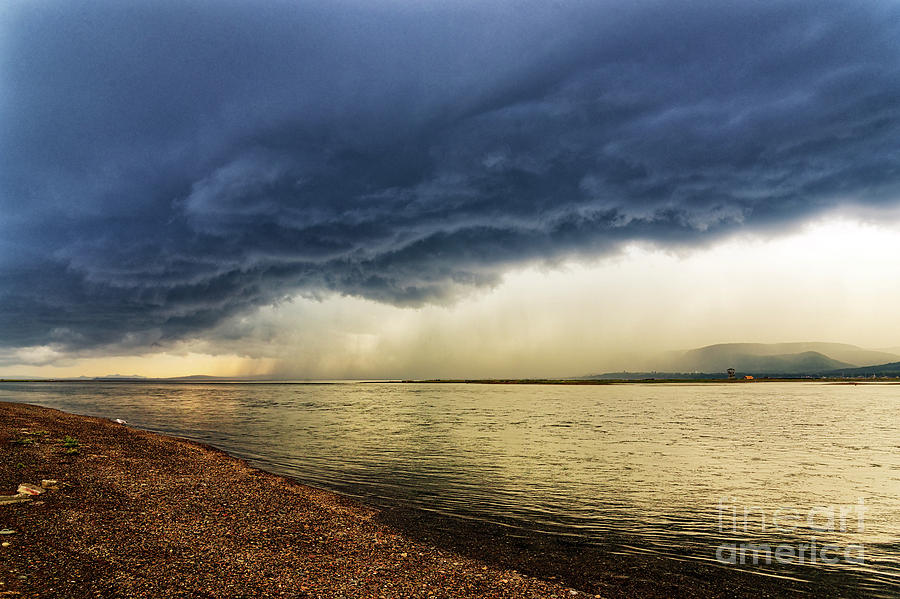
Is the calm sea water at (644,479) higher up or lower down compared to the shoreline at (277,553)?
lower down

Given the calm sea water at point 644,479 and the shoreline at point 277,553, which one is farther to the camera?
the calm sea water at point 644,479

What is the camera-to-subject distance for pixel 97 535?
45.7 feet

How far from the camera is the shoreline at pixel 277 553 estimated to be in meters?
11.4

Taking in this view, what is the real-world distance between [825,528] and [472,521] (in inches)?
589

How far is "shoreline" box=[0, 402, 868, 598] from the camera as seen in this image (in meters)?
11.4

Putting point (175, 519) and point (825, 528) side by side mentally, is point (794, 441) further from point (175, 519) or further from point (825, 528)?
point (175, 519)

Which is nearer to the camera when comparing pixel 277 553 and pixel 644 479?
pixel 277 553

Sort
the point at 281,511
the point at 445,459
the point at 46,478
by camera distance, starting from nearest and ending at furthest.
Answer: the point at 281,511 < the point at 46,478 < the point at 445,459

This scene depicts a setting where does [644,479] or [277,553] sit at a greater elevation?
[277,553]

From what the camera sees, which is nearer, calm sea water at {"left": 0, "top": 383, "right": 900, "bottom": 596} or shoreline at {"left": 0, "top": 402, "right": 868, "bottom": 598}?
shoreline at {"left": 0, "top": 402, "right": 868, "bottom": 598}

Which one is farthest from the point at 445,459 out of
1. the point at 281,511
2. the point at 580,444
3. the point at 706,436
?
the point at 706,436

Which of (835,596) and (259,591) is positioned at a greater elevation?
A: (259,591)

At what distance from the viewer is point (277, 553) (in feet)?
44.5

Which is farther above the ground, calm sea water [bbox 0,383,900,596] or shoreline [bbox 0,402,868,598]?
shoreline [bbox 0,402,868,598]
